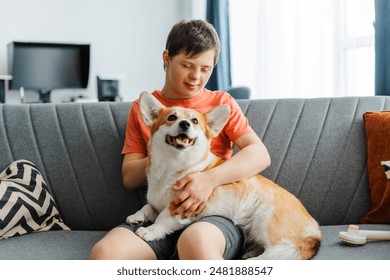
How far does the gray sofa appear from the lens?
178 centimetres

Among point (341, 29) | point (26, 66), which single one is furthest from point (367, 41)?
point (26, 66)

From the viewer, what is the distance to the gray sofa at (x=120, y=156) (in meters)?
1.78

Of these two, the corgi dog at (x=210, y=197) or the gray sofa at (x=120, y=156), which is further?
the gray sofa at (x=120, y=156)

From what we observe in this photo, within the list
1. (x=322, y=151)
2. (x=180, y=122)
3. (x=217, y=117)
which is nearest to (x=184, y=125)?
(x=180, y=122)

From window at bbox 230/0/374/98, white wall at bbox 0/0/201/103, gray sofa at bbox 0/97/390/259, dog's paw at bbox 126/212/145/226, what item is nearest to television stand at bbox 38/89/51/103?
white wall at bbox 0/0/201/103

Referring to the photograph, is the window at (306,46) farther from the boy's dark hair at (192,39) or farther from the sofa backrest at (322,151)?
the boy's dark hair at (192,39)

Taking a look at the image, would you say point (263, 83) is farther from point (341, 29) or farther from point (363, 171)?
point (363, 171)

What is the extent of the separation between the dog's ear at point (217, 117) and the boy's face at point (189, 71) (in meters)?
0.18

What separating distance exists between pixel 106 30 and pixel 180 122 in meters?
4.64

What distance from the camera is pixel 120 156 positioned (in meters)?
1.82

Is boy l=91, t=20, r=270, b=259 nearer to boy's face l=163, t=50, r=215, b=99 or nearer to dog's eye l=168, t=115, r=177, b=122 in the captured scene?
boy's face l=163, t=50, r=215, b=99

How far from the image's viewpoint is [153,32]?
5.86 meters

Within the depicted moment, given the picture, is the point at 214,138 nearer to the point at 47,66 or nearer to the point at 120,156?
the point at 120,156

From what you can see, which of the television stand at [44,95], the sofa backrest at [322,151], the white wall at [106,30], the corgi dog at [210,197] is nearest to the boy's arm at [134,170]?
the corgi dog at [210,197]
